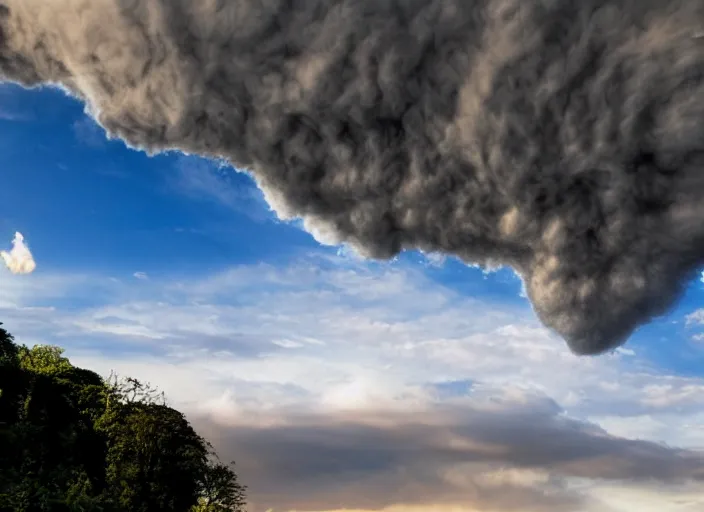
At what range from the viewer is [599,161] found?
57.4ft

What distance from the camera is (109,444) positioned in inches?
1853

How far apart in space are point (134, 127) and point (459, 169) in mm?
11320

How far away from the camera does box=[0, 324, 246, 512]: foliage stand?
42.7 meters

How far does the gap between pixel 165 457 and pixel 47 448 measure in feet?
24.3

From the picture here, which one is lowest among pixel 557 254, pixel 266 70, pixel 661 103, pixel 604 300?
pixel 604 300

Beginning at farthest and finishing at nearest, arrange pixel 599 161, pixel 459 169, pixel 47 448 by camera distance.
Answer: pixel 47 448 < pixel 459 169 < pixel 599 161

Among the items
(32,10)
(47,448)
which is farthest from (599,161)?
(47,448)

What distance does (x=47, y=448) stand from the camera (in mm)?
45062

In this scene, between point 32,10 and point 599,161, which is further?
point 32,10

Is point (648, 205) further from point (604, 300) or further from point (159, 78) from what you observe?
point (159, 78)

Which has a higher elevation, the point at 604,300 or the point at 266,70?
the point at 266,70

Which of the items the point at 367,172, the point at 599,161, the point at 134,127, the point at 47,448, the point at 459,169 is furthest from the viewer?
the point at 47,448

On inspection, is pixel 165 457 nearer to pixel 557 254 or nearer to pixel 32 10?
pixel 32 10

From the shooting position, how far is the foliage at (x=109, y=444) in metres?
42.7
